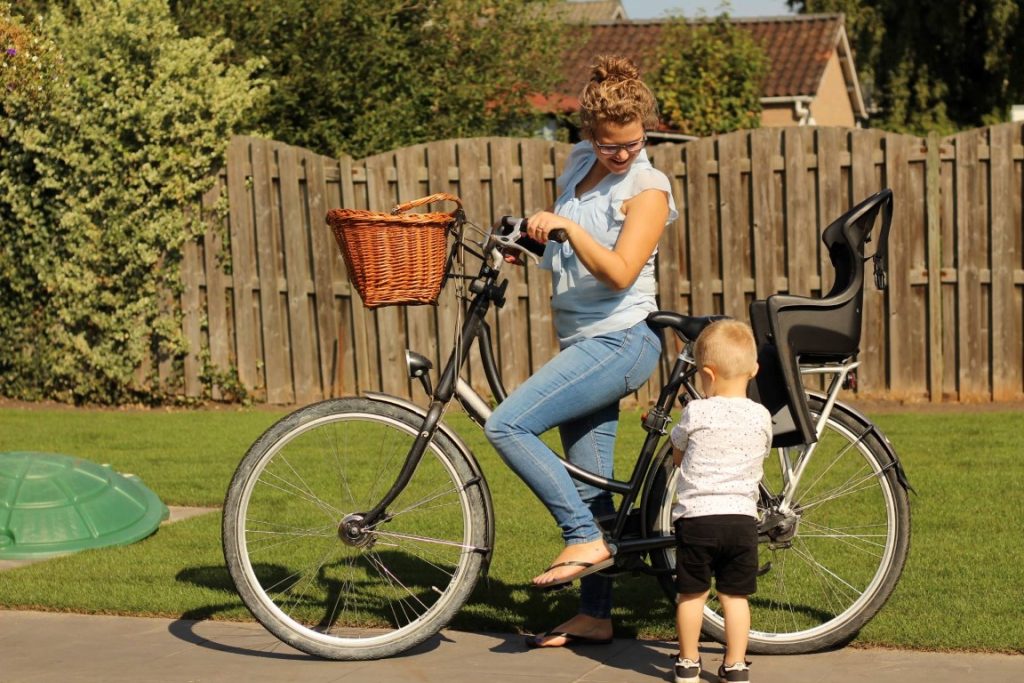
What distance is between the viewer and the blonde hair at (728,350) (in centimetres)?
449

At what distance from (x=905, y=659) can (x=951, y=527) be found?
204cm

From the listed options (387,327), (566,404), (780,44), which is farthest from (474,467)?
(780,44)

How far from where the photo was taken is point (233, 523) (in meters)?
4.94

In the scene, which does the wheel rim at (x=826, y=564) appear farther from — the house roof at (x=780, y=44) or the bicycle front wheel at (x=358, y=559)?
the house roof at (x=780, y=44)

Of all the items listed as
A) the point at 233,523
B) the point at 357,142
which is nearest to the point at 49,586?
the point at 233,523

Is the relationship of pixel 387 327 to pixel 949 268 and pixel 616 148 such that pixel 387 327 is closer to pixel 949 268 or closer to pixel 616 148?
pixel 949 268

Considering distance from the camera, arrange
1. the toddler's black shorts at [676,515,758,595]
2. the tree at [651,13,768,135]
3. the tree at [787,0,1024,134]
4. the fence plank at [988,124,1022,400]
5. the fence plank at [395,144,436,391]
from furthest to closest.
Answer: the tree at [787,0,1024,134]
the tree at [651,13,768,135]
the fence plank at [395,144,436,391]
the fence plank at [988,124,1022,400]
the toddler's black shorts at [676,515,758,595]

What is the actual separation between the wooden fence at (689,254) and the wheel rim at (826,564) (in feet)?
15.8

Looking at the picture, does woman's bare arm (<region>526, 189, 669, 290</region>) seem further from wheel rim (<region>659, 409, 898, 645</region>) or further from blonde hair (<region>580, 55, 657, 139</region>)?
wheel rim (<region>659, 409, 898, 645</region>)

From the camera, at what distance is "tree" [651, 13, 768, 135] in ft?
85.3

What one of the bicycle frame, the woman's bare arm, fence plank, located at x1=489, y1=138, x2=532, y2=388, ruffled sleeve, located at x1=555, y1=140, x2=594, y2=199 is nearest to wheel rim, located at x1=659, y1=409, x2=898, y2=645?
the bicycle frame

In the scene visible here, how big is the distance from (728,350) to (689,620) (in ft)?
2.70

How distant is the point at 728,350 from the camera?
14.7ft

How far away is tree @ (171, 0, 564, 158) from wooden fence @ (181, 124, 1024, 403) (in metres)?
1.88
